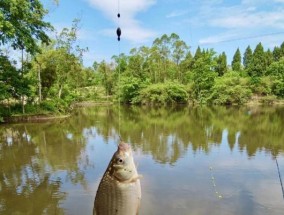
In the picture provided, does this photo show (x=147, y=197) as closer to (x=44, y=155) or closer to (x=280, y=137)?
(x=44, y=155)

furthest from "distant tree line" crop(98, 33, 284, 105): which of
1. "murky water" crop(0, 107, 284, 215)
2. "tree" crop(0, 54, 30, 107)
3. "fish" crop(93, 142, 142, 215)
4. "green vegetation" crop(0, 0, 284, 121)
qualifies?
"fish" crop(93, 142, 142, 215)

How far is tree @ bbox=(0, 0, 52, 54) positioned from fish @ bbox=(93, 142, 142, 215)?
16074 millimetres

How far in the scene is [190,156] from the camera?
532 inches

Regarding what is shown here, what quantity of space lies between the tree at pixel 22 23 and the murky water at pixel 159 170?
5064 mm

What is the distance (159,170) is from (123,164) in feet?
31.4

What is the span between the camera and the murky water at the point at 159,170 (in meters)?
8.24

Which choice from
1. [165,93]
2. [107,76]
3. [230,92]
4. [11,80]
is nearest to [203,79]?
[230,92]

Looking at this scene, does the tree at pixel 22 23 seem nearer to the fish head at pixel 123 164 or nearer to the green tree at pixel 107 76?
the fish head at pixel 123 164

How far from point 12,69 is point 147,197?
18.6m

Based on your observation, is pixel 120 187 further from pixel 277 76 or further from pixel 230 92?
pixel 277 76

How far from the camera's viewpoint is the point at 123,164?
1.98 meters

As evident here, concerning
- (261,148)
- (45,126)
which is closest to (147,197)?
(261,148)

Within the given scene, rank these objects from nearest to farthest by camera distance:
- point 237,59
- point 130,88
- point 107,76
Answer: point 130,88 < point 107,76 < point 237,59

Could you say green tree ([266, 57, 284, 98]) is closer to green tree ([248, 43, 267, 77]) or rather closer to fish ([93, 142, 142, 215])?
green tree ([248, 43, 267, 77])
